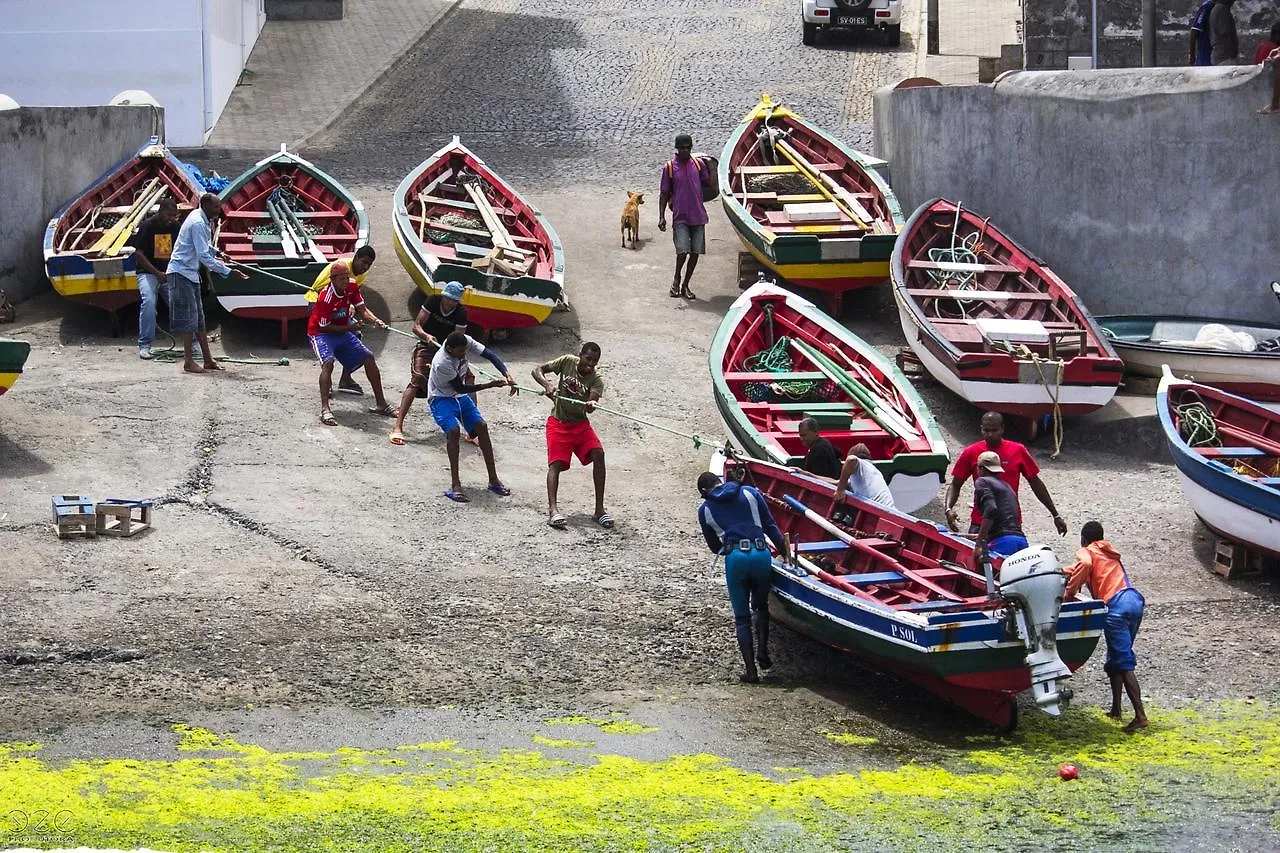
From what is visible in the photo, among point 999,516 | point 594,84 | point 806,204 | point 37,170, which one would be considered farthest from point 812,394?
point 594,84

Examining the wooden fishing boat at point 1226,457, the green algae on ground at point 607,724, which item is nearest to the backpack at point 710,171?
the wooden fishing boat at point 1226,457

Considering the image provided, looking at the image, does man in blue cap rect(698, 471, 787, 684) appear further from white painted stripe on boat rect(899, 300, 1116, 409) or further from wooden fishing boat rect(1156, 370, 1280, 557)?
white painted stripe on boat rect(899, 300, 1116, 409)

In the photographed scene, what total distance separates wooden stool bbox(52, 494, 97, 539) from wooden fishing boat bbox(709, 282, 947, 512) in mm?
5094

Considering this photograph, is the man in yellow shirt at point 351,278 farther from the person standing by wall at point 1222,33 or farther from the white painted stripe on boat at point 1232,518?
the person standing by wall at point 1222,33

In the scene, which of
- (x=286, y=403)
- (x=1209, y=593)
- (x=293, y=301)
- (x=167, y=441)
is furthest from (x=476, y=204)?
(x=1209, y=593)

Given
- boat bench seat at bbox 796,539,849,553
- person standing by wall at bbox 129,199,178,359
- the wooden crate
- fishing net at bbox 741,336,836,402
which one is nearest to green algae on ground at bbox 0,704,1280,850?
boat bench seat at bbox 796,539,849,553

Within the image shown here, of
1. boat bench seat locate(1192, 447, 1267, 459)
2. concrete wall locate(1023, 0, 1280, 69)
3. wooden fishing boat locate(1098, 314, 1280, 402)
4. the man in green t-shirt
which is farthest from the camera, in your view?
concrete wall locate(1023, 0, 1280, 69)

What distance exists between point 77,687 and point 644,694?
343 cm

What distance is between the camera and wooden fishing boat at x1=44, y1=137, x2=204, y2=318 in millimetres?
17906

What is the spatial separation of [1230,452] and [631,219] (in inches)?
358

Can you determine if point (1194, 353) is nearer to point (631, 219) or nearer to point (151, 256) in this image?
point (631, 219)

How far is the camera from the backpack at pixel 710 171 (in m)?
19.9

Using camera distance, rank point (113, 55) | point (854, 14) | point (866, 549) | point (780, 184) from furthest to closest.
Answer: point (854, 14), point (113, 55), point (780, 184), point (866, 549)

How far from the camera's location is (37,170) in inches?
773
